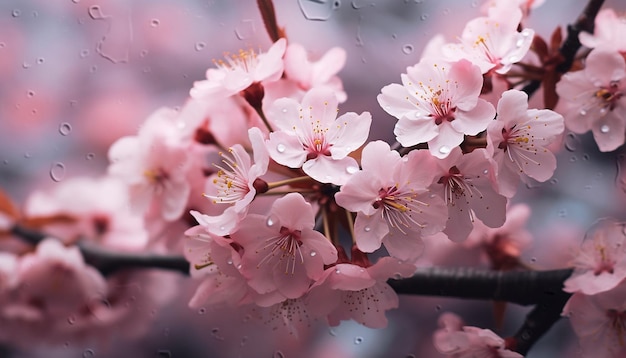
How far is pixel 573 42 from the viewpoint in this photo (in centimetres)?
49

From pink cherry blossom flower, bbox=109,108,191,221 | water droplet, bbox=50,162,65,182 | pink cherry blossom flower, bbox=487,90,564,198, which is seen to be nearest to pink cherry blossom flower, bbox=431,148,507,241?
pink cherry blossom flower, bbox=487,90,564,198

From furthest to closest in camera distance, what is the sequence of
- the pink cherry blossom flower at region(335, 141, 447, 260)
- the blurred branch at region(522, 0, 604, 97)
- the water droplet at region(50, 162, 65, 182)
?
the water droplet at region(50, 162, 65, 182) → the blurred branch at region(522, 0, 604, 97) → the pink cherry blossom flower at region(335, 141, 447, 260)

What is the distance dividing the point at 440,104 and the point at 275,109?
0.12 metres

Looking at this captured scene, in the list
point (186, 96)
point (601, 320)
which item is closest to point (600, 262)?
point (601, 320)

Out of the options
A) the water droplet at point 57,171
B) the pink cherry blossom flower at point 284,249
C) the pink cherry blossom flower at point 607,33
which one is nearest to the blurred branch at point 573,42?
the pink cherry blossom flower at point 607,33

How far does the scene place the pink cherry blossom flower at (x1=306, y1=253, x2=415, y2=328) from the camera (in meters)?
0.40

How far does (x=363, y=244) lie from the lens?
389 mm

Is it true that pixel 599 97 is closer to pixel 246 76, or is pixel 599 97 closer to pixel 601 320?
pixel 601 320

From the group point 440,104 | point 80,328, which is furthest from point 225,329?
point 440,104

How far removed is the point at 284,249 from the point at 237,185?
6 cm

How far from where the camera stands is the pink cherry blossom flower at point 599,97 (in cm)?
45

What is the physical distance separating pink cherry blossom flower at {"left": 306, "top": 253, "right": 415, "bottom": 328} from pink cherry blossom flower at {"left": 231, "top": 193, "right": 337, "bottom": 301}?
1 centimetres

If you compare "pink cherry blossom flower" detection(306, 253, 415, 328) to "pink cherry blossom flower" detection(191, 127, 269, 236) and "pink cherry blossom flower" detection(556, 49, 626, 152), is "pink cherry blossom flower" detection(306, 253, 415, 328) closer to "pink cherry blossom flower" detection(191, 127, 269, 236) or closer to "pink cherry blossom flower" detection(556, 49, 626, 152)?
"pink cherry blossom flower" detection(191, 127, 269, 236)

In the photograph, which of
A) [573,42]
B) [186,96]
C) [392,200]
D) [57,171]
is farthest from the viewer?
[57,171]
